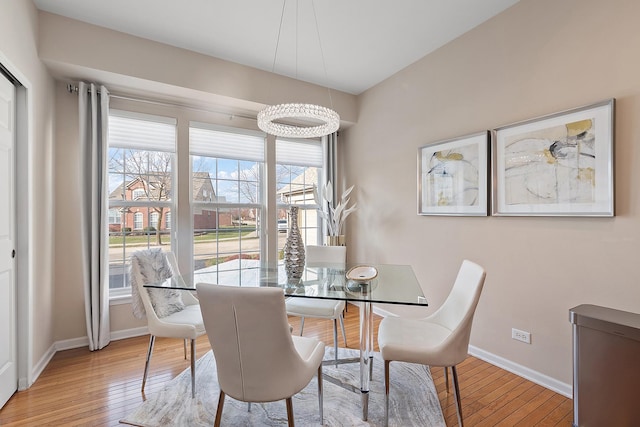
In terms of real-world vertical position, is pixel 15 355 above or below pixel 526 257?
below

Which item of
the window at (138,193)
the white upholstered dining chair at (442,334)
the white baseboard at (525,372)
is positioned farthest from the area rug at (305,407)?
the window at (138,193)

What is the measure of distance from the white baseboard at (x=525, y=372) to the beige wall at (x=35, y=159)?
3.49 m

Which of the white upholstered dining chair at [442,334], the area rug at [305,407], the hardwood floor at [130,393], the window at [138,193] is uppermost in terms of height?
the window at [138,193]

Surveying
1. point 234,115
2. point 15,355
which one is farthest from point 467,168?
point 15,355

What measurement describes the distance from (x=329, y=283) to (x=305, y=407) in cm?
78

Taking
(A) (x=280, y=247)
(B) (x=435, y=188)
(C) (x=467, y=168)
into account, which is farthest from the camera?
(A) (x=280, y=247)

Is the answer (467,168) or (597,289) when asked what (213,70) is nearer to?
(467,168)

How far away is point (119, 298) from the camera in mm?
3059

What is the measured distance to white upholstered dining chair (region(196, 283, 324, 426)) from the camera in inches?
51.5

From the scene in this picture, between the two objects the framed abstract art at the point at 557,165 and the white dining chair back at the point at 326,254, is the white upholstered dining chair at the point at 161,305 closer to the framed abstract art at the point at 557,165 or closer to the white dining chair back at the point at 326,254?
the white dining chair back at the point at 326,254

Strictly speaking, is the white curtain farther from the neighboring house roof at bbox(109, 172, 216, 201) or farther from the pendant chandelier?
the pendant chandelier

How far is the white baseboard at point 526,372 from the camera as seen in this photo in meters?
2.10

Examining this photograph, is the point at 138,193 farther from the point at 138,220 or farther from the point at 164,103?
the point at 164,103

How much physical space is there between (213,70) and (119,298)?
8.11 feet
